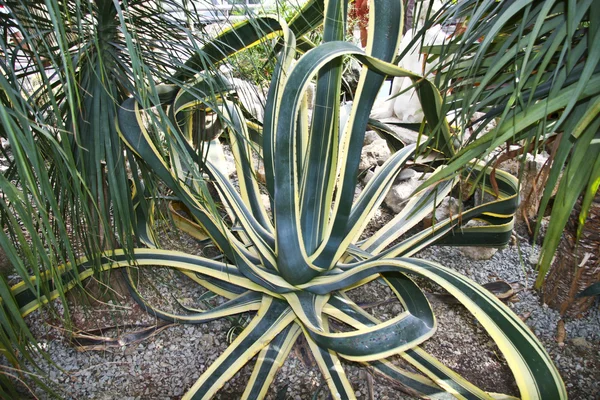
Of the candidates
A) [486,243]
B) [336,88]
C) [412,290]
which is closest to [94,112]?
[336,88]

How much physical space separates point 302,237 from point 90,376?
2.08 feet

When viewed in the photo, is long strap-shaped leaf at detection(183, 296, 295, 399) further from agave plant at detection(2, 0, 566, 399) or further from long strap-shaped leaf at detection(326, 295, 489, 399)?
long strap-shaped leaf at detection(326, 295, 489, 399)

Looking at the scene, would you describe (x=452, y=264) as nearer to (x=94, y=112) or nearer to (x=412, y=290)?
(x=412, y=290)

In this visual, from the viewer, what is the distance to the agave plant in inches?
33.5

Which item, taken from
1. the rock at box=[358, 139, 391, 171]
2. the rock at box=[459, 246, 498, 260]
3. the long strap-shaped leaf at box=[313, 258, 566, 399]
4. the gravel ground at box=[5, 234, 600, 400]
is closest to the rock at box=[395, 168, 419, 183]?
the rock at box=[358, 139, 391, 171]

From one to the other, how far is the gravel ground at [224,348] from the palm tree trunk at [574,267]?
4 centimetres

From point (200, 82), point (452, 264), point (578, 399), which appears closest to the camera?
point (200, 82)

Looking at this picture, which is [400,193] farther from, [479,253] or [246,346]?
[246,346]

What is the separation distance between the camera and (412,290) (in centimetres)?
107

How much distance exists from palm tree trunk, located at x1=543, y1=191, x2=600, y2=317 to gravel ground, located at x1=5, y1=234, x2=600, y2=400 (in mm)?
43

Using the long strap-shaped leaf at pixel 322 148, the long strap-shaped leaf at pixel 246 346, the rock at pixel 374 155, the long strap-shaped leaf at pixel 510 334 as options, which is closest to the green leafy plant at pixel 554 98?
the long strap-shaped leaf at pixel 510 334

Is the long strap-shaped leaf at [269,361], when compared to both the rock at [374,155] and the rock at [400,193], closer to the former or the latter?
the rock at [400,193]

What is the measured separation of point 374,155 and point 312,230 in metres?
1.10

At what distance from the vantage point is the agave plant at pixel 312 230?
2.79ft
